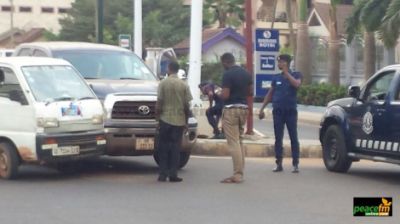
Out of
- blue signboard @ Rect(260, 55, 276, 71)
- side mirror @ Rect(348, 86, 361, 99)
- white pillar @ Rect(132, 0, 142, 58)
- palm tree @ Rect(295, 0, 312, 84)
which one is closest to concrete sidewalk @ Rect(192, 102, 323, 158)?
blue signboard @ Rect(260, 55, 276, 71)

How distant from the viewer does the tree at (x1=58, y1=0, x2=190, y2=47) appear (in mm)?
62500

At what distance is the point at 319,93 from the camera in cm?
3319

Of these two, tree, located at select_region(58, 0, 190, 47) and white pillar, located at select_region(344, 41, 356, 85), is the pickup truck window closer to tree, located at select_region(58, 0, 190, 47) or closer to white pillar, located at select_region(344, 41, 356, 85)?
white pillar, located at select_region(344, 41, 356, 85)

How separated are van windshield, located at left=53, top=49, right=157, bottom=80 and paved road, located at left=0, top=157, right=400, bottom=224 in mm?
1550

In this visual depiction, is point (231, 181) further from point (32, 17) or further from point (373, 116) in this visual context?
point (32, 17)

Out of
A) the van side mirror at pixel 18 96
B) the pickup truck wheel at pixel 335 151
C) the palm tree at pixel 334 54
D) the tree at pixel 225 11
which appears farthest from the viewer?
the tree at pixel 225 11

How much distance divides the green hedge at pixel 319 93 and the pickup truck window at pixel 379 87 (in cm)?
1731

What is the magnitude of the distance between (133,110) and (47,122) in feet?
4.70

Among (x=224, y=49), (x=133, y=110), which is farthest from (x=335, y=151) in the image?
(x=224, y=49)

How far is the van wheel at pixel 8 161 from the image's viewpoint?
1318 cm

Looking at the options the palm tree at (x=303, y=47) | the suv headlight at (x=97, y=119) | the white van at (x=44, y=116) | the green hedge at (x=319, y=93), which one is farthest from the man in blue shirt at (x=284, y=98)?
the palm tree at (x=303, y=47)

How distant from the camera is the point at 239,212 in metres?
10.6

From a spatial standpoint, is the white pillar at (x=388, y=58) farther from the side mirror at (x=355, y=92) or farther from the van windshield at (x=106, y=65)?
the side mirror at (x=355, y=92)

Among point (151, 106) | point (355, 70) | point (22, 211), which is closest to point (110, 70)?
point (151, 106)
